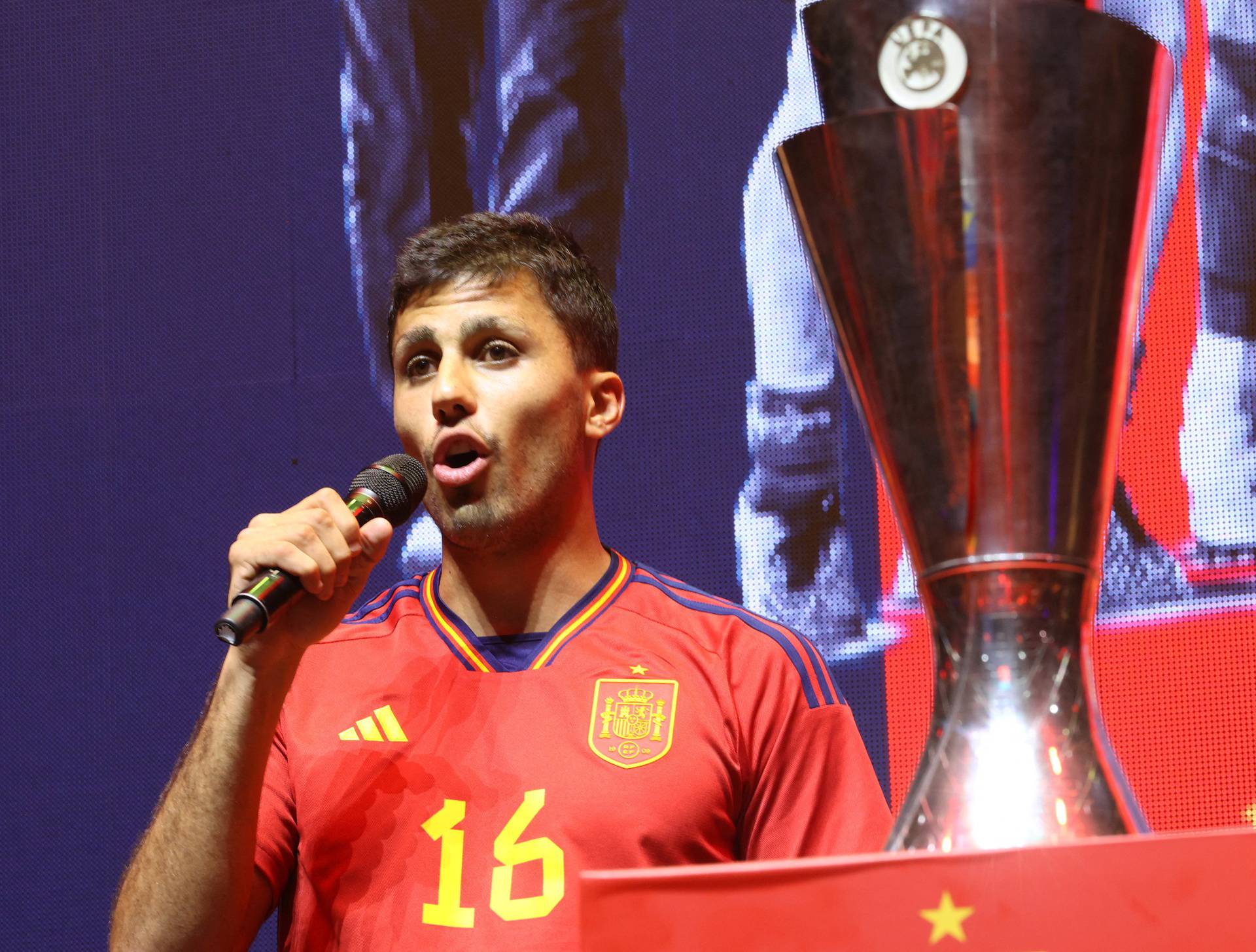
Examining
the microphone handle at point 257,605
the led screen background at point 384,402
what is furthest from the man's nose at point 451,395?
the led screen background at point 384,402

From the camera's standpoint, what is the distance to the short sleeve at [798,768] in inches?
46.8

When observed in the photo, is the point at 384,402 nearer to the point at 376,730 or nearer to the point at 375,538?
the point at 376,730

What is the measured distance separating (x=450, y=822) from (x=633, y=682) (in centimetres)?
21

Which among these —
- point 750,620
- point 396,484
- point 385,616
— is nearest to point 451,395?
point 396,484

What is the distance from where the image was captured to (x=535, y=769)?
1166mm

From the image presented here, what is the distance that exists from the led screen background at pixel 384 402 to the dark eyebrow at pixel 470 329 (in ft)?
1.62

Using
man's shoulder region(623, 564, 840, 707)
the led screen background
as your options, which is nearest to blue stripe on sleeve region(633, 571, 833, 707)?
man's shoulder region(623, 564, 840, 707)

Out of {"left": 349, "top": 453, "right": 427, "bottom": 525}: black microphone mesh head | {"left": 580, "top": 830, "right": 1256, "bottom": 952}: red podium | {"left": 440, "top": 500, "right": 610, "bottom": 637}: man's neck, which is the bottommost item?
{"left": 440, "top": 500, "right": 610, "bottom": 637}: man's neck

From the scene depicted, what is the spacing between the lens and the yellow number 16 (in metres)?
1.09

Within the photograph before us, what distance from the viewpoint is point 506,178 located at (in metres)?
1.83

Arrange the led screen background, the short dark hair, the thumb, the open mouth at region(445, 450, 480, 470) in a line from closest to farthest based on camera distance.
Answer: the thumb → the open mouth at region(445, 450, 480, 470) → the short dark hair → the led screen background

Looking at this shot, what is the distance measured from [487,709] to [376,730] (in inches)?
3.9

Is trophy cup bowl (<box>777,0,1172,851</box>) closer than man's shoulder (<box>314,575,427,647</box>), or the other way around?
trophy cup bowl (<box>777,0,1172,851</box>)

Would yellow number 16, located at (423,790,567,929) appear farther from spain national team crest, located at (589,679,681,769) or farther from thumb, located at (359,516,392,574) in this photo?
thumb, located at (359,516,392,574)
